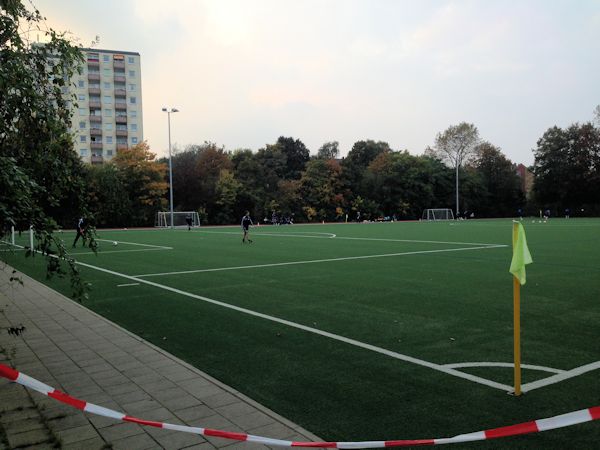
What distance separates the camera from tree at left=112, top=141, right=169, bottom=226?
54.5 metres

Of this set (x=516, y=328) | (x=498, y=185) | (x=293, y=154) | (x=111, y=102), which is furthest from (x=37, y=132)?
(x=111, y=102)

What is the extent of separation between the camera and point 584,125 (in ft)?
246

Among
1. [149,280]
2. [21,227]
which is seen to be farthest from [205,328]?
[149,280]

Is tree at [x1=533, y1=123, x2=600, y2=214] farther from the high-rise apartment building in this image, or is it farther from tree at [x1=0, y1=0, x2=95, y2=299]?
tree at [x1=0, y1=0, x2=95, y2=299]

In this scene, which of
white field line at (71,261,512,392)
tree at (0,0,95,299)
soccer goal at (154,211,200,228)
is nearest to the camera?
tree at (0,0,95,299)

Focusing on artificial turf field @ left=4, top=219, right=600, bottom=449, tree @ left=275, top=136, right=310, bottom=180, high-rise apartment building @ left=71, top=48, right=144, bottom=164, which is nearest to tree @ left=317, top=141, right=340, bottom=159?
tree @ left=275, top=136, right=310, bottom=180

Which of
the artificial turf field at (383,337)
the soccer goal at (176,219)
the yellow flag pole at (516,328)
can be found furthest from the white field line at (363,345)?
the soccer goal at (176,219)

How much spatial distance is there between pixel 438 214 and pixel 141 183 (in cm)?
4138

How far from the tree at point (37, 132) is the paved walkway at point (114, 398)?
1030 mm

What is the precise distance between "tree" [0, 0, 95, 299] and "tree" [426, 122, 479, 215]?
272ft

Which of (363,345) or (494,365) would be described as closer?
(494,365)

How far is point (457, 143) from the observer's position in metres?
83.7

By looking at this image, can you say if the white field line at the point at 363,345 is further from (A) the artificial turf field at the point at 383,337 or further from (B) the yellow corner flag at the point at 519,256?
Answer: (B) the yellow corner flag at the point at 519,256

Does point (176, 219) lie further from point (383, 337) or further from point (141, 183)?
point (383, 337)
